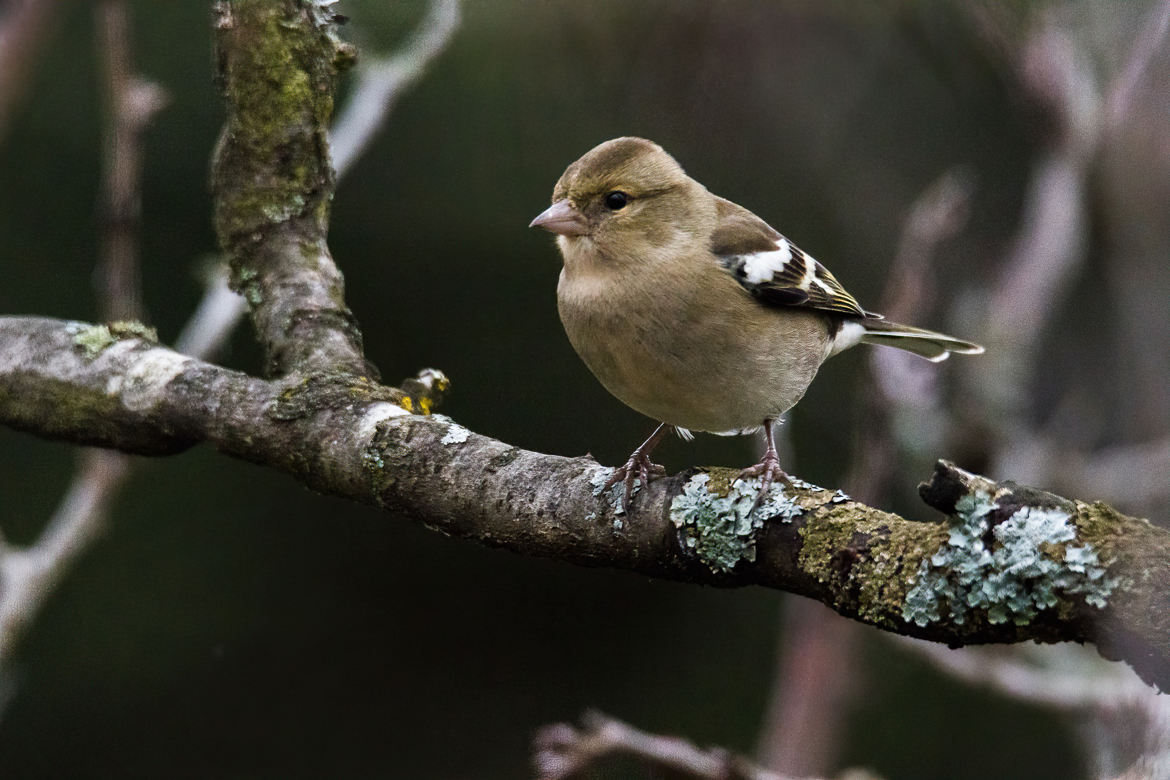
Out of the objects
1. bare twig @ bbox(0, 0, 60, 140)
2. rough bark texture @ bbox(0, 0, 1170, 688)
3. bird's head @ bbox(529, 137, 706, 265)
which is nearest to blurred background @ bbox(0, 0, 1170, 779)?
bare twig @ bbox(0, 0, 60, 140)

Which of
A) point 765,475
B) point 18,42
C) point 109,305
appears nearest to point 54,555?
point 109,305

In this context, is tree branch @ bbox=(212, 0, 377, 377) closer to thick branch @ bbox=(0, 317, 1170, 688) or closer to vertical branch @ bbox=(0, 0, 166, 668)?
thick branch @ bbox=(0, 317, 1170, 688)

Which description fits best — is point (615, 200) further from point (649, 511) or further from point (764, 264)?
point (649, 511)

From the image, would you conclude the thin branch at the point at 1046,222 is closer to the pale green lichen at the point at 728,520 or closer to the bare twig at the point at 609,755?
the bare twig at the point at 609,755

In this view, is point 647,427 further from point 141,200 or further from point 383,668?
point 141,200

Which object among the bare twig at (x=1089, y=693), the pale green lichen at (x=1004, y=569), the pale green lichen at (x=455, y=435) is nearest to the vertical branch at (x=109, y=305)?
the pale green lichen at (x=455, y=435)

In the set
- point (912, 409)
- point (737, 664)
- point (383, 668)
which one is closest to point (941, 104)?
point (912, 409)
